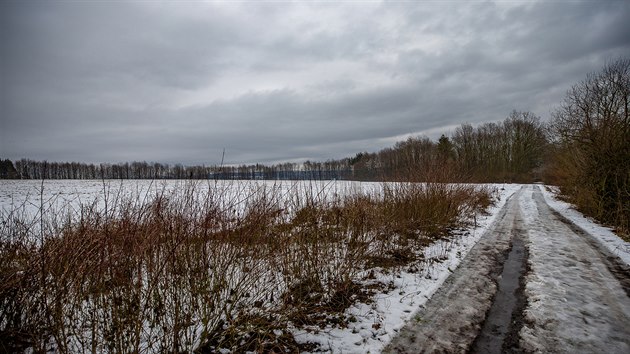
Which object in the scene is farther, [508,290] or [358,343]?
[508,290]

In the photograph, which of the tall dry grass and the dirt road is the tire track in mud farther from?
the tall dry grass

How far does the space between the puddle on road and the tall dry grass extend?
2.01 metres

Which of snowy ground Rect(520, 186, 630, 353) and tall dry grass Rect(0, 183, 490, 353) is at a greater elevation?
tall dry grass Rect(0, 183, 490, 353)

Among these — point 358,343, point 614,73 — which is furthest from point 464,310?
point 614,73

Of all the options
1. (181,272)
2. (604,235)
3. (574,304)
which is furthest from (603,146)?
(181,272)

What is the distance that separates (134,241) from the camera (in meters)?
3.09

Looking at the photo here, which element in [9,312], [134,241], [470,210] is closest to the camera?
[9,312]

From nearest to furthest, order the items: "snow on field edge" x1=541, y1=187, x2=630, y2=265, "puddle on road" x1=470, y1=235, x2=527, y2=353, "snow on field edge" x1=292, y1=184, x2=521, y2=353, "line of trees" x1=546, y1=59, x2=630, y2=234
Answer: "puddle on road" x1=470, y1=235, x2=527, y2=353 → "snow on field edge" x1=292, y1=184, x2=521, y2=353 → "snow on field edge" x1=541, y1=187, x2=630, y2=265 → "line of trees" x1=546, y1=59, x2=630, y2=234

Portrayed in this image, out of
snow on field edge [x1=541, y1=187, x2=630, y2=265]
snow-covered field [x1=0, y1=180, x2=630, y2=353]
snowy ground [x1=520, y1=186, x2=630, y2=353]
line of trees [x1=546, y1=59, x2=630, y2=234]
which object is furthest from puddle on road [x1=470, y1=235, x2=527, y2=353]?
line of trees [x1=546, y1=59, x2=630, y2=234]

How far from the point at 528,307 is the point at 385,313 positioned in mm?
2287

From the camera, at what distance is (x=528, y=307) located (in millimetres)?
4680

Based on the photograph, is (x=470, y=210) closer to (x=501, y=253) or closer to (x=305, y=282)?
(x=501, y=253)

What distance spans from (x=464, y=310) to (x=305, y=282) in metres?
2.62

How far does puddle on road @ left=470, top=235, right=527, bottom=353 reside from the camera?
12.1ft
